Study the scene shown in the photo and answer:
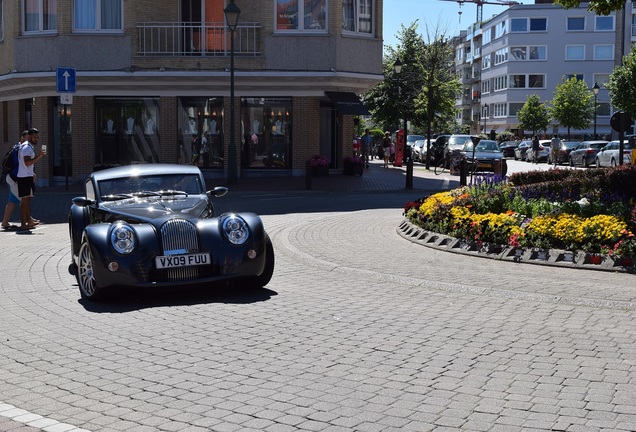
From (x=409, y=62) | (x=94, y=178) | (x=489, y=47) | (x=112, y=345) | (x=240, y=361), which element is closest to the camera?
(x=240, y=361)

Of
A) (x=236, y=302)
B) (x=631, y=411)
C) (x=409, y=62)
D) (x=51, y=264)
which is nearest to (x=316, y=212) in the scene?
(x=51, y=264)

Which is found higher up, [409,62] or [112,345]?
[409,62]

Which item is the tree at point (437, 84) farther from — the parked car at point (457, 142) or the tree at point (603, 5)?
the tree at point (603, 5)

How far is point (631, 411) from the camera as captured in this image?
5.23 metres

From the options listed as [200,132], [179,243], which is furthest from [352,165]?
[179,243]

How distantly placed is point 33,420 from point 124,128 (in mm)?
26469

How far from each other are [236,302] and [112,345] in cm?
204

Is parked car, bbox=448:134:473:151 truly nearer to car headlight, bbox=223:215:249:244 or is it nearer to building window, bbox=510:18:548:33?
car headlight, bbox=223:215:249:244

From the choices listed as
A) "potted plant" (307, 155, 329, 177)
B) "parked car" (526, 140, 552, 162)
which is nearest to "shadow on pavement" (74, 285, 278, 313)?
"potted plant" (307, 155, 329, 177)

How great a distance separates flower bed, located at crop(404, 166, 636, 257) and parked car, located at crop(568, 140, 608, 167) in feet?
102

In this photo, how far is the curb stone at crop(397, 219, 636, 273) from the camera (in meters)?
10.5

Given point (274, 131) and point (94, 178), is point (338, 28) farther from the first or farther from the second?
point (94, 178)

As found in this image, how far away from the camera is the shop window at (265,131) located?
31.0 metres

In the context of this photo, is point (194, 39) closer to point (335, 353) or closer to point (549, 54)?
point (335, 353)
